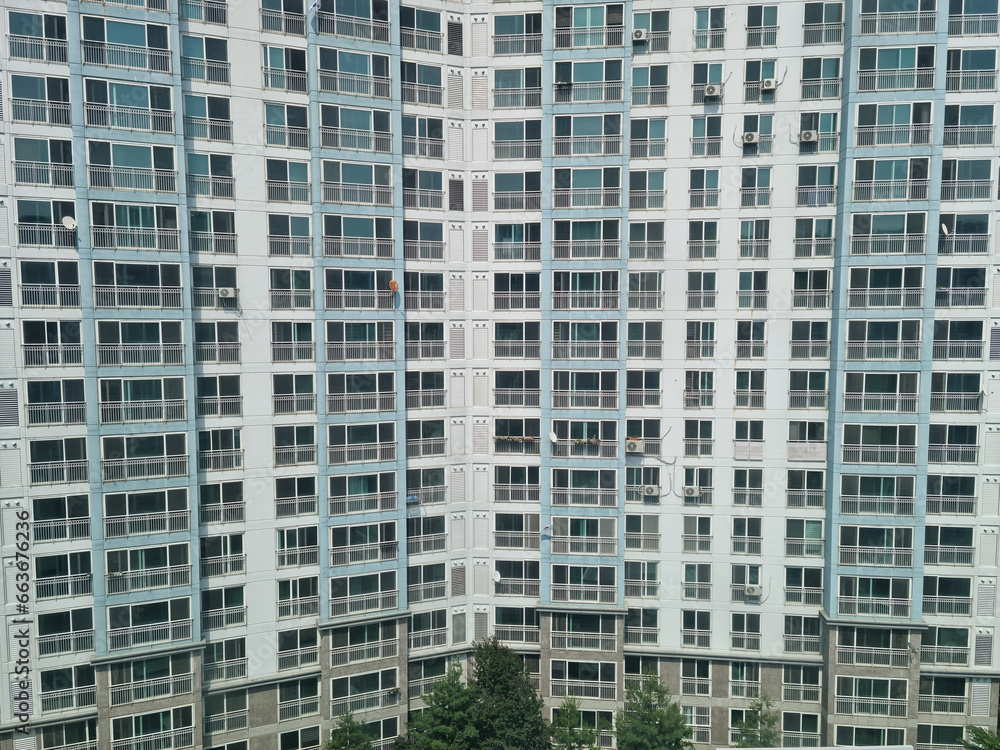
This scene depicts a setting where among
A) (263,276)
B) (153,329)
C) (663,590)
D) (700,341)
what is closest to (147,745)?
(153,329)

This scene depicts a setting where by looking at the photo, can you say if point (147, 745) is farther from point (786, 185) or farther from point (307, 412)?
point (786, 185)

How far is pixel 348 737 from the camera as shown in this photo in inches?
1230

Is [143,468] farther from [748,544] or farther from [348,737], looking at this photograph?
[748,544]

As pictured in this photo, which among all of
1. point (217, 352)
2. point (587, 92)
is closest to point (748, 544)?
point (587, 92)

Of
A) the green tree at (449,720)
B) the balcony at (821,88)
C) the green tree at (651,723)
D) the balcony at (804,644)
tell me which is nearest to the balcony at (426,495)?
the green tree at (449,720)

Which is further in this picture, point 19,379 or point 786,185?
point 786,185

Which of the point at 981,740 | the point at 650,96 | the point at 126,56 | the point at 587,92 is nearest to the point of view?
the point at 126,56

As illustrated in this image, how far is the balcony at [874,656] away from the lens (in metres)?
32.7

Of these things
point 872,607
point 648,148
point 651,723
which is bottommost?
point 651,723

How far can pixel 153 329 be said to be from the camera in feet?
97.1

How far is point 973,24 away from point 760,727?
38.3 meters

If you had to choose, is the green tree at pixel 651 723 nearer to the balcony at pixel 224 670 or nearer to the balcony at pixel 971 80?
the balcony at pixel 224 670

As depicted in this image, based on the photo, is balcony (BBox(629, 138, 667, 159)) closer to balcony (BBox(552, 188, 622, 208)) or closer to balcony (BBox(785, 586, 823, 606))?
balcony (BBox(552, 188, 622, 208))

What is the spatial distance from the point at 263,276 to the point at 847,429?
104 ft
